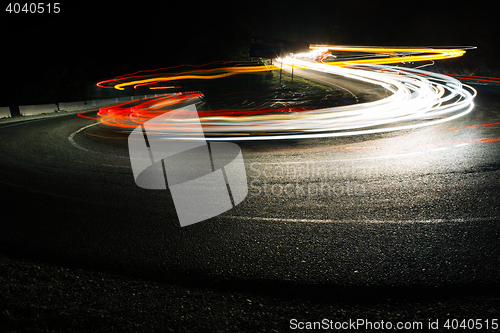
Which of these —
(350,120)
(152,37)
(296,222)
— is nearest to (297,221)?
(296,222)

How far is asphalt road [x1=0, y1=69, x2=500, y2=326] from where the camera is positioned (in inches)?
127

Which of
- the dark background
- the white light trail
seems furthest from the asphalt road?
the dark background

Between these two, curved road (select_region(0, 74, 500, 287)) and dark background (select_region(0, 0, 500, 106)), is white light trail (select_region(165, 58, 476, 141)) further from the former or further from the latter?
dark background (select_region(0, 0, 500, 106))

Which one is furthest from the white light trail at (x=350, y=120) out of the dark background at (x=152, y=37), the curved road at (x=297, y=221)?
the dark background at (x=152, y=37)

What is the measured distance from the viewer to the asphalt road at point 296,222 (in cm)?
322

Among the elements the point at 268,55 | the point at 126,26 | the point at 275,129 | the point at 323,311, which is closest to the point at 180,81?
the point at 268,55

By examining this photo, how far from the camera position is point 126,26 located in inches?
2464

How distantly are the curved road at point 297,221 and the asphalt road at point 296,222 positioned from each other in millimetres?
19

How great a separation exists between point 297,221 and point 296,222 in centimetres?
3

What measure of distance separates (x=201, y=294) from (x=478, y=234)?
333 cm

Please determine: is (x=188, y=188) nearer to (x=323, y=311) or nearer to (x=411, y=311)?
(x=323, y=311)

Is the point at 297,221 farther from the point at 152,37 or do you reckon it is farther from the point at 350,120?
the point at 152,37

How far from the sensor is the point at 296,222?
424 cm

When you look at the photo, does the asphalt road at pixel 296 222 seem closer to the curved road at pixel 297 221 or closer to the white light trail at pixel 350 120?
the curved road at pixel 297 221
